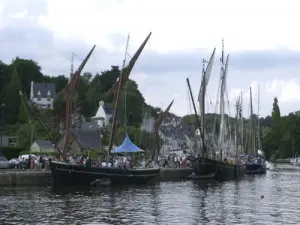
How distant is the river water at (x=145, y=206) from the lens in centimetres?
3906

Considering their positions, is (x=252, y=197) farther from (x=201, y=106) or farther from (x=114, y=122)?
(x=201, y=106)

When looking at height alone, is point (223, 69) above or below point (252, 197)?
above

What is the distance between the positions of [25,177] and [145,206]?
23952 millimetres

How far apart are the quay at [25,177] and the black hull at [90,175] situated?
291cm

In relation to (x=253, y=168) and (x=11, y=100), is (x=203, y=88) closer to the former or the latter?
(x=253, y=168)

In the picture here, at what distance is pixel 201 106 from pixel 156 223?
55535 mm

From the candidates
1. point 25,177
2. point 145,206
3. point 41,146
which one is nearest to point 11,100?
point 41,146

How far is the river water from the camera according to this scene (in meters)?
39.1

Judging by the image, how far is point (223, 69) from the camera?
104 meters

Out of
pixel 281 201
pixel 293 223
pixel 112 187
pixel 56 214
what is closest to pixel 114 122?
pixel 112 187

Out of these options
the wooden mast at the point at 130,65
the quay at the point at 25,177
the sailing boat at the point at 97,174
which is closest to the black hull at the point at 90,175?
the sailing boat at the point at 97,174

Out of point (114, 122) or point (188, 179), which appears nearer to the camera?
point (114, 122)

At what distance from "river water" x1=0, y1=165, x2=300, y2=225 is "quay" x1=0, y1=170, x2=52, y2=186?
3.46 m

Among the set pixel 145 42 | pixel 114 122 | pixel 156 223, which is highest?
pixel 145 42
